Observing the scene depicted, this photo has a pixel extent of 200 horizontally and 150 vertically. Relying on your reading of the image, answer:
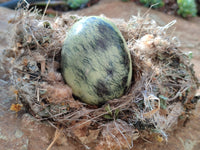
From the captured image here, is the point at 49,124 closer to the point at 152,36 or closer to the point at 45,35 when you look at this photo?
the point at 45,35

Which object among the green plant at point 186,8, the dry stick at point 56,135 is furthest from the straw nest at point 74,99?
the green plant at point 186,8

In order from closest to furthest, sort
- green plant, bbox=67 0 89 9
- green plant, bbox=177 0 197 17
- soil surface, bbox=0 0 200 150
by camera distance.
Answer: soil surface, bbox=0 0 200 150 → green plant, bbox=177 0 197 17 → green plant, bbox=67 0 89 9

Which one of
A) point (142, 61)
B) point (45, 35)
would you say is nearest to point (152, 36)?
point (142, 61)

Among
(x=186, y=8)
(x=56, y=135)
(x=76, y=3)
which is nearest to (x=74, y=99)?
(x=56, y=135)

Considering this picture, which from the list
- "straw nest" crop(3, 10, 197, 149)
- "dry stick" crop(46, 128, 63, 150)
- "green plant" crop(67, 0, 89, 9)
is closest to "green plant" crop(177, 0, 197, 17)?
"green plant" crop(67, 0, 89, 9)

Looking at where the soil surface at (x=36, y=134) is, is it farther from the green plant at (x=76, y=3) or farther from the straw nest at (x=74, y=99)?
the green plant at (x=76, y=3)

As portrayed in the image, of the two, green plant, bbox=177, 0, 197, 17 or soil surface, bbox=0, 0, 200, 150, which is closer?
soil surface, bbox=0, 0, 200, 150

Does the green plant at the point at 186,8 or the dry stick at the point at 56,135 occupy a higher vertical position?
the green plant at the point at 186,8

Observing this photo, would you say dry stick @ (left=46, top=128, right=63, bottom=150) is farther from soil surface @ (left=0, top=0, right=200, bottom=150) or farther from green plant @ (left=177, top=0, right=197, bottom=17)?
green plant @ (left=177, top=0, right=197, bottom=17)
